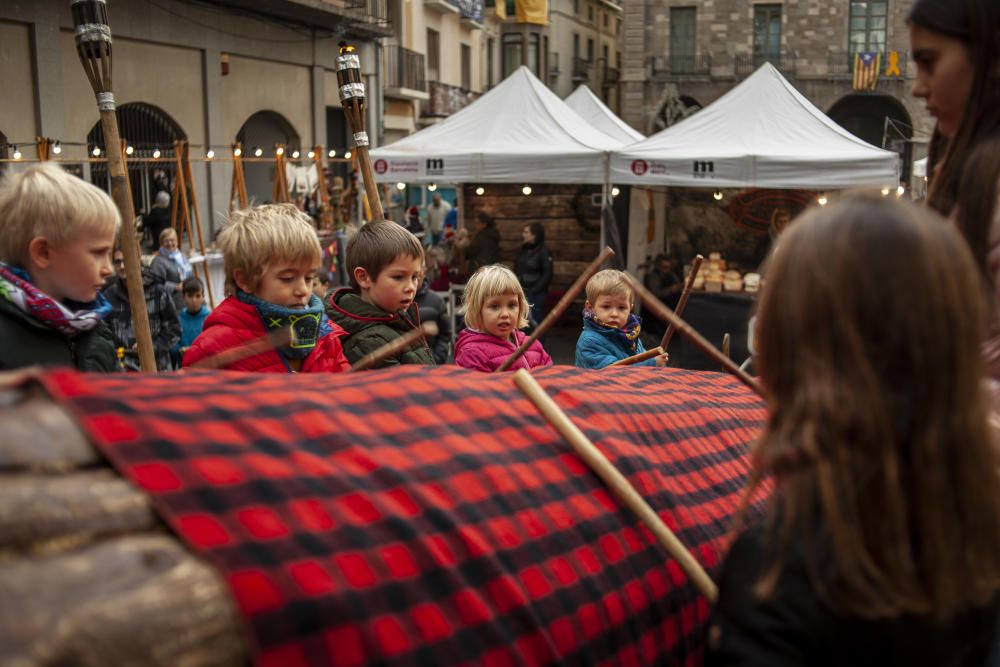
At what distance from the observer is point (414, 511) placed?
1323mm

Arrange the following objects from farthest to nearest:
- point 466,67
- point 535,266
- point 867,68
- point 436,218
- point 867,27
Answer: point 867,27
point 867,68
point 466,67
point 436,218
point 535,266

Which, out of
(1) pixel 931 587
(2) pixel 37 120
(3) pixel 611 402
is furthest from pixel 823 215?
(2) pixel 37 120

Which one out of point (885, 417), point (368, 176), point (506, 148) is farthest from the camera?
point (506, 148)

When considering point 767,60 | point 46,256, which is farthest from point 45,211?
point 767,60

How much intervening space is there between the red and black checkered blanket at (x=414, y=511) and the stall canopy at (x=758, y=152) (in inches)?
302

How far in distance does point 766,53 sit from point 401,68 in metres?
13.1

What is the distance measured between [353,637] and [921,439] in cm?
65

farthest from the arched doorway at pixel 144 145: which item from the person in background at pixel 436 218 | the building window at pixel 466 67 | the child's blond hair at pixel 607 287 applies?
the building window at pixel 466 67

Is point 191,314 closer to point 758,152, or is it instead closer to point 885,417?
point 758,152

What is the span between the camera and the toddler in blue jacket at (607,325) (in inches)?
177

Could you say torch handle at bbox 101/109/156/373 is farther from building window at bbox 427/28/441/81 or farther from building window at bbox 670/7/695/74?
building window at bbox 670/7/695/74

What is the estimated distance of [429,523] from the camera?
132 cm

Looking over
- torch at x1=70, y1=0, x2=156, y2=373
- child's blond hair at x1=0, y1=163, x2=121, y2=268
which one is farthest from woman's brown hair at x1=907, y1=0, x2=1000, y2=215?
torch at x1=70, y1=0, x2=156, y2=373

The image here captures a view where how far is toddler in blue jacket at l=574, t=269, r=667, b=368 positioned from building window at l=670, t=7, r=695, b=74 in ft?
93.3
